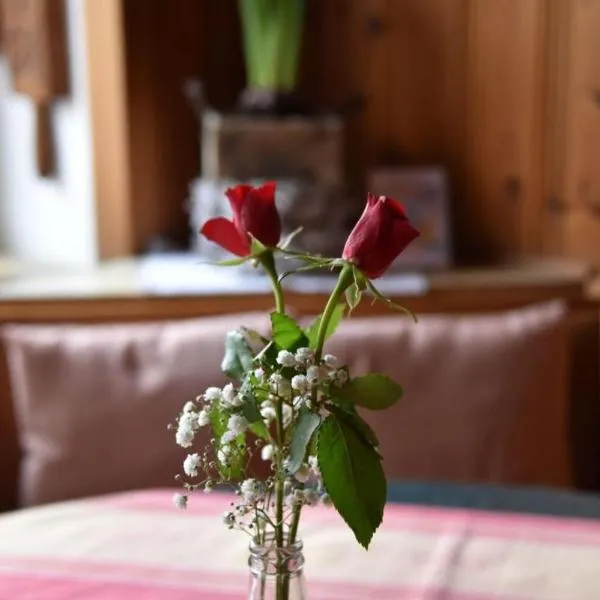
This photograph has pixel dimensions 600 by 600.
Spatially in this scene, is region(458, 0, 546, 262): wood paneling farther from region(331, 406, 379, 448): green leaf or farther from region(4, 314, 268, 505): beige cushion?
region(331, 406, 379, 448): green leaf

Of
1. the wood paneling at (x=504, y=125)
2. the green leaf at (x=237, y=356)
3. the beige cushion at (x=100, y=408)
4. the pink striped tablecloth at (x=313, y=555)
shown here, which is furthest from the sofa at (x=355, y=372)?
the green leaf at (x=237, y=356)

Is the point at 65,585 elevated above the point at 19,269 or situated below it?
below

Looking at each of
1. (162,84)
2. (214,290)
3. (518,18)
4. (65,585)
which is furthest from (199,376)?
(518,18)

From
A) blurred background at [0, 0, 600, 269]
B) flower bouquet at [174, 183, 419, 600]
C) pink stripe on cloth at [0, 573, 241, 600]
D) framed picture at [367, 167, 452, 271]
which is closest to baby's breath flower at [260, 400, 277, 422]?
flower bouquet at [174, 183, 419, 600]

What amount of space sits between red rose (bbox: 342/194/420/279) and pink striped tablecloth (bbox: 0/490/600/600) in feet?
1.48

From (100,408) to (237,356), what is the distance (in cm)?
78

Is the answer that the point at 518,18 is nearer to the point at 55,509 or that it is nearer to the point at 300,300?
the point at 300,300

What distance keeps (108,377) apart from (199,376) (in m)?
0.15

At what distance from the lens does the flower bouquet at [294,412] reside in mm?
763

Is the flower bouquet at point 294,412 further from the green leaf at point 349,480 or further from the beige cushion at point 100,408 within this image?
the beige cushion at point 100,408

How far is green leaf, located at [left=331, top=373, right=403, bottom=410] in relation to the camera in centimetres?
81

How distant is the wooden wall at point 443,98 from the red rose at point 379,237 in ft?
4.80

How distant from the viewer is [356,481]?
77 centimetres

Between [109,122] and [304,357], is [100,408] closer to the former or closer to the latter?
[109,122]
